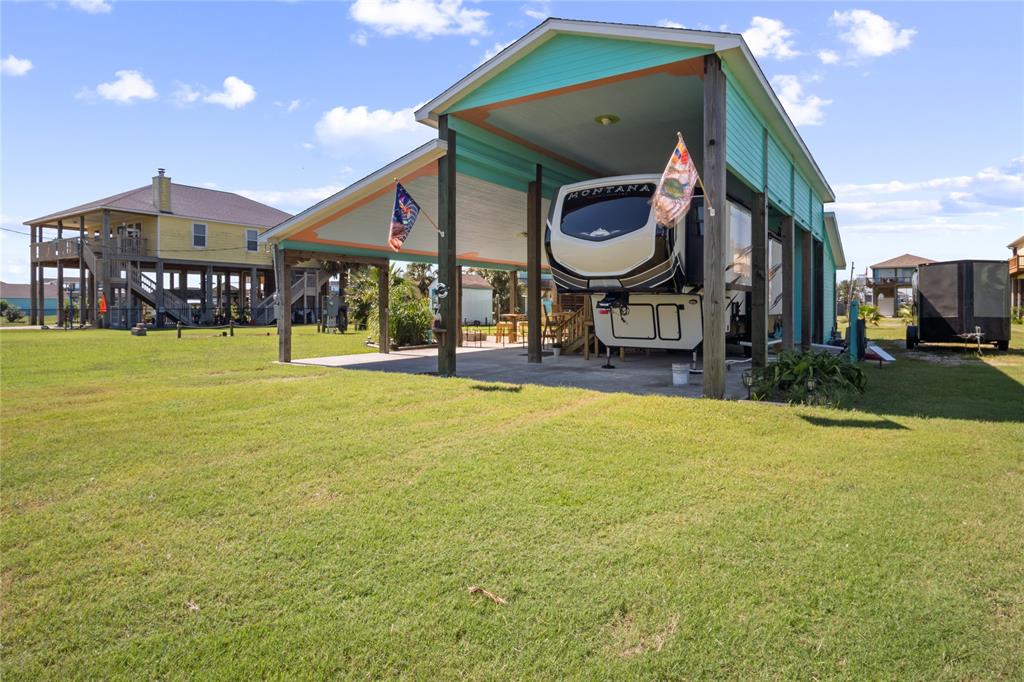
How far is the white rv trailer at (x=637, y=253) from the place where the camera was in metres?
10.1

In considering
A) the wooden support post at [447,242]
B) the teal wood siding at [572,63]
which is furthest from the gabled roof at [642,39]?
the wooden support post at [447,242]

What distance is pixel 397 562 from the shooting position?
3482 millimetres

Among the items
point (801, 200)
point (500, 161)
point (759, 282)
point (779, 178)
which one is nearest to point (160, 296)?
point (500, 161)

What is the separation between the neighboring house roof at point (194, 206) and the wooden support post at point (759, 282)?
100 feet

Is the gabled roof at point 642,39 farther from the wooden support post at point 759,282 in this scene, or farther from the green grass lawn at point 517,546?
the green grass lawn at point 517,546

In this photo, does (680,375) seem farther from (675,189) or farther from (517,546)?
(517,546)

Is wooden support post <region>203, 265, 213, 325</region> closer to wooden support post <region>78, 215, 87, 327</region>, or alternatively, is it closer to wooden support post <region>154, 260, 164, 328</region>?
wooden support post <region>154, 260, 164, 328</region>

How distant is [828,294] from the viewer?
77.0ft

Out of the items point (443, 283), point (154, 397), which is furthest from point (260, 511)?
point (443, 283)

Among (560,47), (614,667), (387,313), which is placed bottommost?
(614,667)

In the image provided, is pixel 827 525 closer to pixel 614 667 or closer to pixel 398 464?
pixel 614 667

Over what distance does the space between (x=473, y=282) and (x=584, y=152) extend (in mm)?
37443

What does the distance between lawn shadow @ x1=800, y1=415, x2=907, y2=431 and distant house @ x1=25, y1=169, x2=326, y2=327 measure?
32010 millimetres

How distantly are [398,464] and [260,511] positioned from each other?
127 cm
